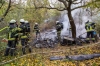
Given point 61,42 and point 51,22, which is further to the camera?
point 51,22

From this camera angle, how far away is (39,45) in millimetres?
15828

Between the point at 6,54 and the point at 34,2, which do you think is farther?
the point at 34,2

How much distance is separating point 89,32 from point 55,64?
25.7 feet

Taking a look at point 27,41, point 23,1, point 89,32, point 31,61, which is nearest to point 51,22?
point 23,1

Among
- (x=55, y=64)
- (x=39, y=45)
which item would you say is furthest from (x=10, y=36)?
(x=39, y=45)

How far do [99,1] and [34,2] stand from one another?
6.03m

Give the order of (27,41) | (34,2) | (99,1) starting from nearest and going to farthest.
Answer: (27,41)
(99,1)
(34,2)

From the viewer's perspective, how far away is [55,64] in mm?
9609

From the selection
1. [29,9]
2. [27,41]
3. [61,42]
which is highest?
[29,9]

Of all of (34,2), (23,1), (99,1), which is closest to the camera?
(99,1)

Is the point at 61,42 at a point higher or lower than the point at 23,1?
lower

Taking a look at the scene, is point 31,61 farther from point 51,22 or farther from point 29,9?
point 51,22

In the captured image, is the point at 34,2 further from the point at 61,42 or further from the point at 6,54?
the point at 6,54

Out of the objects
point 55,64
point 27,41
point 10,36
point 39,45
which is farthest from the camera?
point 39,45
